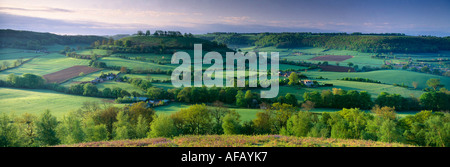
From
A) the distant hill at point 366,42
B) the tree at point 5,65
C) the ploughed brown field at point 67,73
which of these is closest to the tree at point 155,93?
the ploughed brown field at point 67,73

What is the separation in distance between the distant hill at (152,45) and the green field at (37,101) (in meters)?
41.5

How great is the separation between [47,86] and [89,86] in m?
10.2

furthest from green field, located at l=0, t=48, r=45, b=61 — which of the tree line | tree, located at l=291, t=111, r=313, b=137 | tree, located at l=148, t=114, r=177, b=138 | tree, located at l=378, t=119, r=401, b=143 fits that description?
tree, located at l=378, t=119, r=401, b=143

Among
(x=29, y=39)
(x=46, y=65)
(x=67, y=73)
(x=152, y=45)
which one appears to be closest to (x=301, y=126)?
(x=67, y=73)

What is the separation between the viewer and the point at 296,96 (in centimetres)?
4097

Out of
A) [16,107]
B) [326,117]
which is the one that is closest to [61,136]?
[16,107]

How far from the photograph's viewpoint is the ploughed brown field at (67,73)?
157 ft

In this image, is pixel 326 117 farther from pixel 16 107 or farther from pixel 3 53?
pixel 3 53

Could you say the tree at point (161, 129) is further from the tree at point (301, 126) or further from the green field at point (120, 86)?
the green field at point (120, 86)

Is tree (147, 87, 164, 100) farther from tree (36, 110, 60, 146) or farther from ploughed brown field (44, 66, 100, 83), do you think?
ploughed brown field (44, 66, 100, 83)

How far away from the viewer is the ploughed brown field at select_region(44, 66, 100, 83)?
157 feet

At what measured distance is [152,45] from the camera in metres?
86.8
